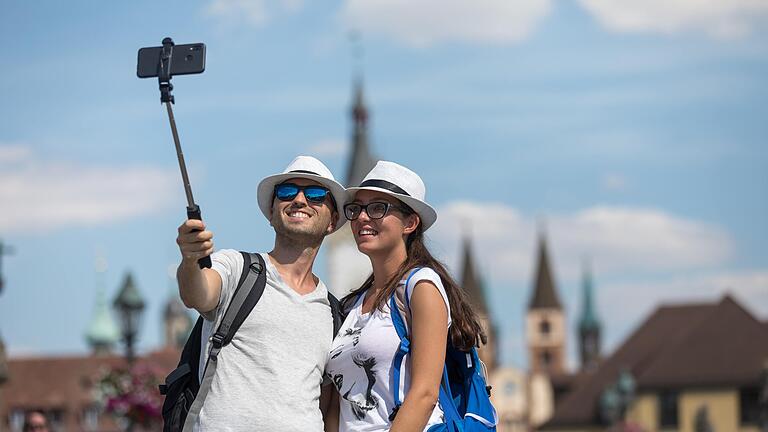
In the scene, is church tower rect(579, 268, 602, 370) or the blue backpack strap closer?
the blue backpack strap

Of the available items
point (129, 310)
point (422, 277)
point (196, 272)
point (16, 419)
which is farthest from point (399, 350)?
point (16, 419)

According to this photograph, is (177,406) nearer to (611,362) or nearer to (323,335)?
(323,335)

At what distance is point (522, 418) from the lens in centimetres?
12525

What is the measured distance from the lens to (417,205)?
237 inches

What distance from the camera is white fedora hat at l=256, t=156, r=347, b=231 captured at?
5.99m

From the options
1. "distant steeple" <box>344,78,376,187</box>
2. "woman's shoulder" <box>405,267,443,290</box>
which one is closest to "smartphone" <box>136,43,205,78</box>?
"woman's shoulder" <box>405,267,443,290</box>

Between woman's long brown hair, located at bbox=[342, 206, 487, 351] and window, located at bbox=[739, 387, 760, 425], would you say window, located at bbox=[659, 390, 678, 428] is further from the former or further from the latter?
woman's long brown hair, located at bbox=[342, 206, 487, 351]

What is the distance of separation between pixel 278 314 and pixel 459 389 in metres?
0.75

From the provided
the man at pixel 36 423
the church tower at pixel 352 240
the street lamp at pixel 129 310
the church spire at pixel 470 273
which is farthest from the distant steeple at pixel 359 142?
the man at pixel 36 423

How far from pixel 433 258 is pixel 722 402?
59.4 meters

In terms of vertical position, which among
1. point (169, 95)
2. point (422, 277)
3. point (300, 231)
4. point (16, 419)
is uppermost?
point (169, 95)

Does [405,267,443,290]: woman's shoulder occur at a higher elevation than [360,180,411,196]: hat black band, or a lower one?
lower

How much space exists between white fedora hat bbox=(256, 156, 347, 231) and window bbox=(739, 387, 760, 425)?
5857 cm

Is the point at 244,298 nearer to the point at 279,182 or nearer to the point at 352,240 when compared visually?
the point at 279,182
